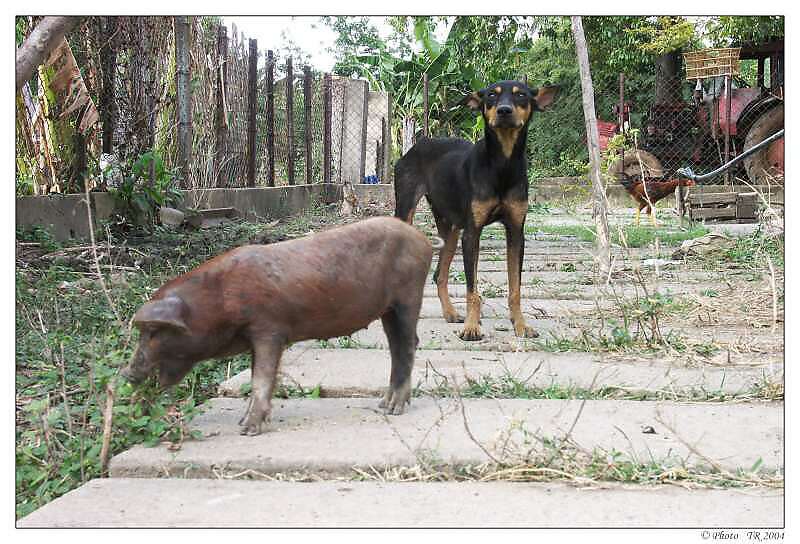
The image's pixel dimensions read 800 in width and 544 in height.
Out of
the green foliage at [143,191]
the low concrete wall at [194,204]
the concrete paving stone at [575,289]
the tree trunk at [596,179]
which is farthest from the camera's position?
the green foliage at [143,191]

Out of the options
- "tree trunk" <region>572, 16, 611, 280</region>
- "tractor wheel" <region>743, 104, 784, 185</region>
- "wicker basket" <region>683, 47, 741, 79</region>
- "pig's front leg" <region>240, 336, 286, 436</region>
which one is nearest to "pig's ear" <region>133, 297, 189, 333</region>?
"pig's front leg" <region>240, 336, 286, 436</region>

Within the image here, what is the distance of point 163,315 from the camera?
10.3 feet

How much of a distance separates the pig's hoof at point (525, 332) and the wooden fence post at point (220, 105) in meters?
6.88

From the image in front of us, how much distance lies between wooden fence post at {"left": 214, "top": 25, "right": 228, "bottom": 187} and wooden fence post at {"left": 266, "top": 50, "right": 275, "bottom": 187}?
1310mm

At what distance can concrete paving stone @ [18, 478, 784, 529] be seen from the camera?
2.35 meters

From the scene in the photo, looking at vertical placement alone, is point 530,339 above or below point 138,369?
below

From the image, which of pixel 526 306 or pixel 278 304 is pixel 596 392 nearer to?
pixel 278 304

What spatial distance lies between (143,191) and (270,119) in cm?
537

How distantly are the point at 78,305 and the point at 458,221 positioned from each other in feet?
8.25

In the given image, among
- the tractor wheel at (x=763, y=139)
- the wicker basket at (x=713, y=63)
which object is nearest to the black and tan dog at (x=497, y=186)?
the tractor wheel at (x=763, y=139)

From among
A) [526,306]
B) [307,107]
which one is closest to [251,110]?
[307,107]

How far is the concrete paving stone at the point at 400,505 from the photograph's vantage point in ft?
7.72

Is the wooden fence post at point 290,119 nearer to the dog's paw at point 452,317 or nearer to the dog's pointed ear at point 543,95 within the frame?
the dog's paw at point 452,317

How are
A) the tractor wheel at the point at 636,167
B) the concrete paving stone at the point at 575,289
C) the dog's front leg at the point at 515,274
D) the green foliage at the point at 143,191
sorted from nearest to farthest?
the dog's front leg at the point at 515,274 < the concrete paving stone at the point at 575,289 < the green foliage at the point at 143,191 < the tractor wheel at the point at 636,167
